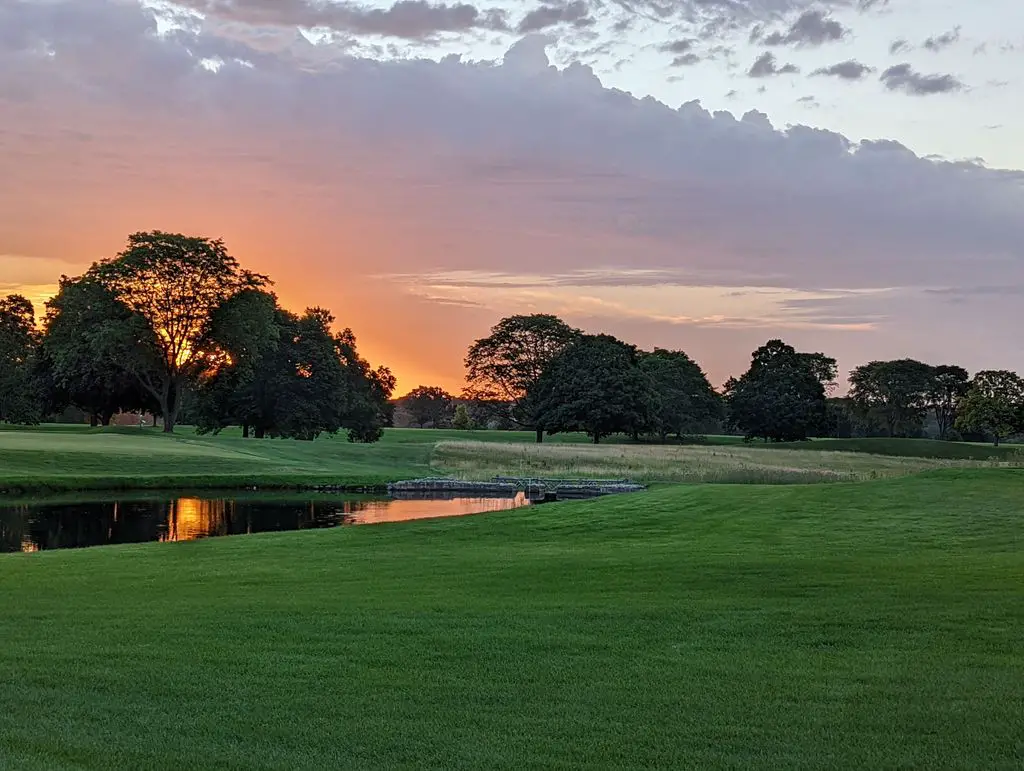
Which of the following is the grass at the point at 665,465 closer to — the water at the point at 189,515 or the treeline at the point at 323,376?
the water at the point at 189,515

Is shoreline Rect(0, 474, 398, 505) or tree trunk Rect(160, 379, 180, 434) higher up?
tree trunk Rect(160, 379, 180, 434)

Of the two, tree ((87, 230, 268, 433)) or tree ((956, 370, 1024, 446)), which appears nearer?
tree ((87, 230, 268, 433))

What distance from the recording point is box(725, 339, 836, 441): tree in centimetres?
10250

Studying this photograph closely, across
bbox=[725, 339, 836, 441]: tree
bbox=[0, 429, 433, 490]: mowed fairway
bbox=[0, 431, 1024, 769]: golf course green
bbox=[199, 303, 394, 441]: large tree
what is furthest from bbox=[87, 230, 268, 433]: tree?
bbox=[725, 339, 836, 441]: tree

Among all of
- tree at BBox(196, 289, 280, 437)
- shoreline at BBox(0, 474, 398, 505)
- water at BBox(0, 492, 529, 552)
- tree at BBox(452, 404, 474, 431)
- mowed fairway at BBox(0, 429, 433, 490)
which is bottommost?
water at BBox(0, 492, 529, 552)

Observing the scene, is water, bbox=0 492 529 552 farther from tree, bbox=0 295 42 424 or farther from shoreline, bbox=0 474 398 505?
tree, bbox=0 295 42 424

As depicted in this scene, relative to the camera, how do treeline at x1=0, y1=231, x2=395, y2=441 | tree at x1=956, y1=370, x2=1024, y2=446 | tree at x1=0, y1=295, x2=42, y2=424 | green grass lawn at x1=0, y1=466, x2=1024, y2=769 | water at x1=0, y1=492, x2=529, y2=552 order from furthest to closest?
tree at x1=956, y1=370, x2=1024, y2=446
tree at x1=0, y1=295, x2=42, y2=424
treeline at x1=0, y1=231, x2=395, y2=441
water at x1=0, y1=492, x2=529, y2=552
green grass lawn at x1=0, y1=466, x2=1024, y2=769

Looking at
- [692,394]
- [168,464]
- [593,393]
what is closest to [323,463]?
[168,464]

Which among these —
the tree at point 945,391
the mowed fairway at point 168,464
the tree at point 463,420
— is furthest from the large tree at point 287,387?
the tree at point 945,391

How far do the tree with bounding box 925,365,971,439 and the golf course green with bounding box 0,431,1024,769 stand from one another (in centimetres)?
10790

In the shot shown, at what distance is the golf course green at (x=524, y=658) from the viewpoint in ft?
20.3

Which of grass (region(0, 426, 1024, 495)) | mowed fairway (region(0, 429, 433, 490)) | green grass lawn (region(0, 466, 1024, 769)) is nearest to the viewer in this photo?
green grass lawn (region(0, 466, 1024, 769))

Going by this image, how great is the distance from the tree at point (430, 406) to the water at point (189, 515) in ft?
415

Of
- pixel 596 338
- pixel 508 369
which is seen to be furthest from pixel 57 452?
pixel 596 338
